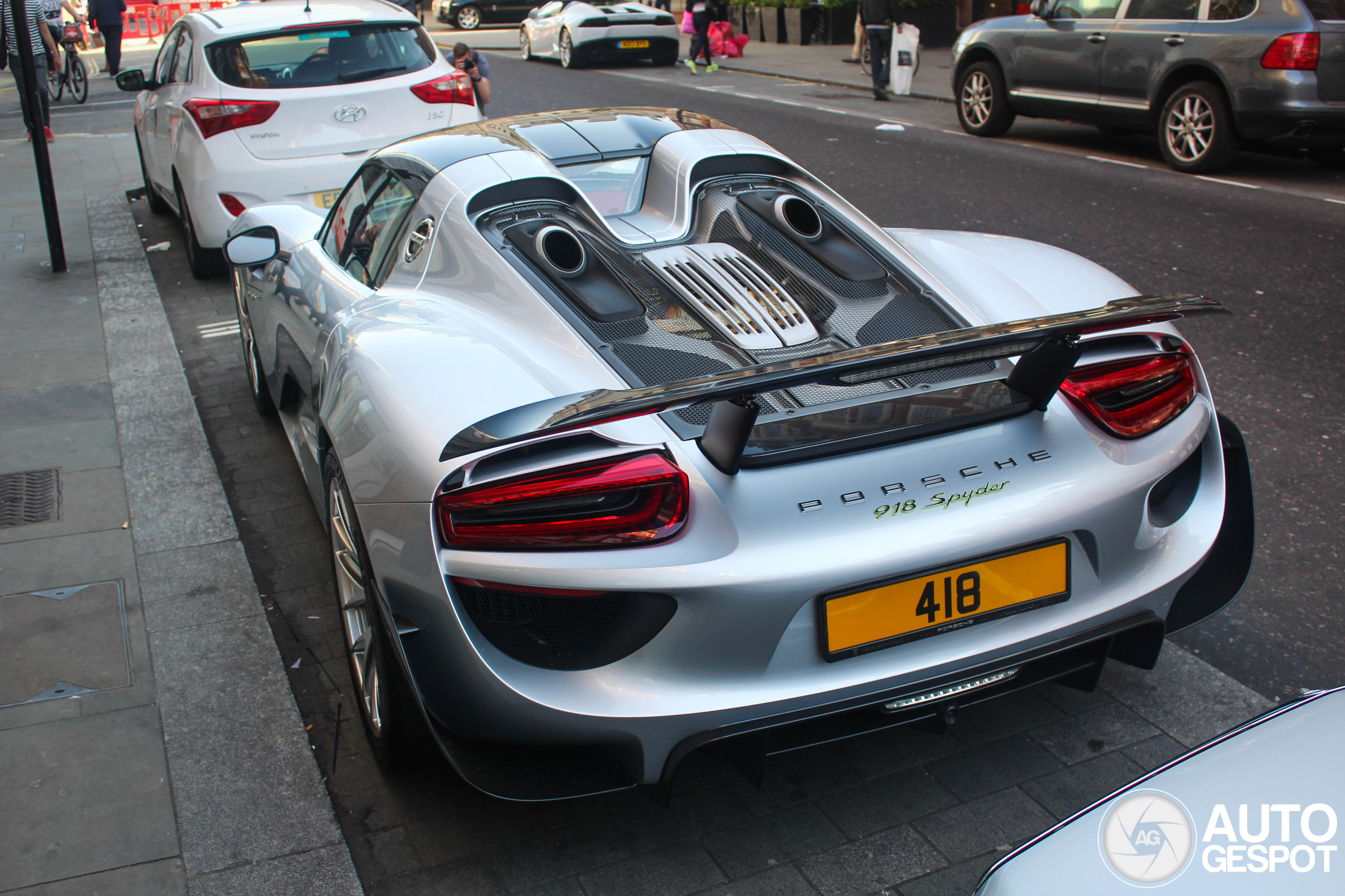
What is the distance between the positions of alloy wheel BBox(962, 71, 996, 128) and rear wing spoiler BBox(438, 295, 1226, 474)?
33.5ft

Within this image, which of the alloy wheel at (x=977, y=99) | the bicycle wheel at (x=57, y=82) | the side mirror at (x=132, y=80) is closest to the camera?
the side mirror at (x=132, y=80)

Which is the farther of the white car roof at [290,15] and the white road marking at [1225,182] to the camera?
the white road marking at [1225,182]

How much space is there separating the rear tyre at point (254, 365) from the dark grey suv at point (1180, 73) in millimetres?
7657

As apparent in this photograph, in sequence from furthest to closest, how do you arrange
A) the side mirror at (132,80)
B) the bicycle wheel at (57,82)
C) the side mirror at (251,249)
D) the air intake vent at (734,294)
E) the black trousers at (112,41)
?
1. the black trousers at (112,41)
2. the bicycle wheel at (57,82)
3. the side mirror at (132,80)
4. the side mirror at (251,249)
5. the air intake vent at (734,294)

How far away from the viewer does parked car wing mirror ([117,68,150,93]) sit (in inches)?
296

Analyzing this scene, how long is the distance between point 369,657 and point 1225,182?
8.48m

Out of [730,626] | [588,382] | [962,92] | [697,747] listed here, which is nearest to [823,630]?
[730,626]

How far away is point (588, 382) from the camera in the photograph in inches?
96.0

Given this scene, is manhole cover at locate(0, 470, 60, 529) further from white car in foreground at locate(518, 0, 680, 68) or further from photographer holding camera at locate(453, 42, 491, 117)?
white car in foreground at locate(518, 0, 680, 68)

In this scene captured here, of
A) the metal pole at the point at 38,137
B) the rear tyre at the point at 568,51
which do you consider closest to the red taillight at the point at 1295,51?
the metal pole at the point at 38,137

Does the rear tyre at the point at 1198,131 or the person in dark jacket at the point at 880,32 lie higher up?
the person in dark jacket at the point at 880,32

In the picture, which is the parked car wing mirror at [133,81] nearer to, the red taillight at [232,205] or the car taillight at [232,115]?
the car taillight at [232,115]

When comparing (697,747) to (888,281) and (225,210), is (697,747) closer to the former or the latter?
(888,281)

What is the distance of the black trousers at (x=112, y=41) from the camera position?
19.9 m
